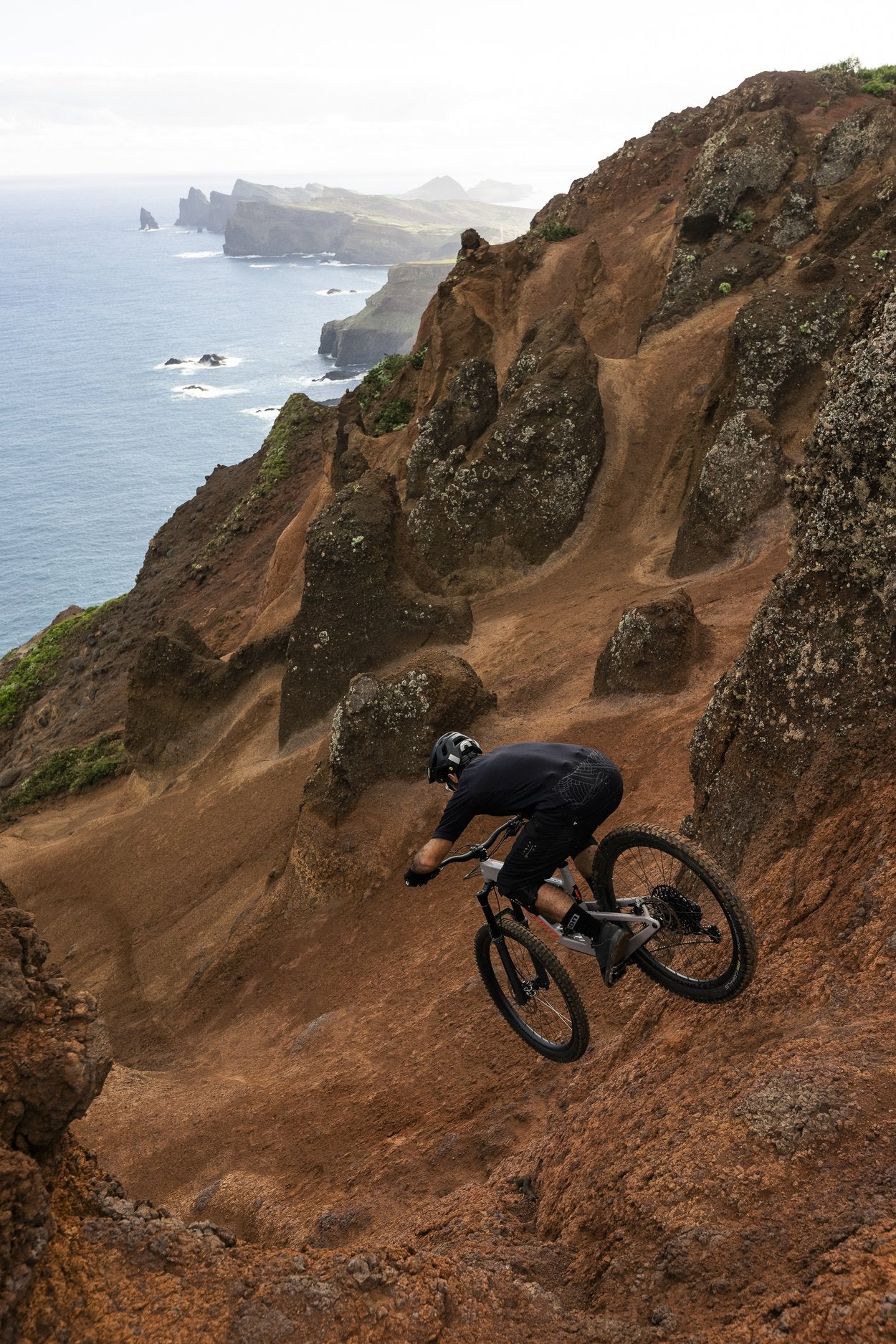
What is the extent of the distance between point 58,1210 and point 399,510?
15139 millimetres

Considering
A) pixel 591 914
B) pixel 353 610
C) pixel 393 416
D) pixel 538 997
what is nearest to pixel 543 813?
pixel 591 914

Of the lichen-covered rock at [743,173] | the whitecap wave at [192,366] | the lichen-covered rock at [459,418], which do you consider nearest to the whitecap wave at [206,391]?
the whitecap wave at [192,366]

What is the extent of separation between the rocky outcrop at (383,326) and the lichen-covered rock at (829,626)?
331ft

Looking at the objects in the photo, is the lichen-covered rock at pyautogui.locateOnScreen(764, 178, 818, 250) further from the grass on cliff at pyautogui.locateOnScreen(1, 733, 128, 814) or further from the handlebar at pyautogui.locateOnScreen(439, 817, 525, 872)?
the handlebar at pyautogui.locateOnScreen(439, 817, 525, 872)

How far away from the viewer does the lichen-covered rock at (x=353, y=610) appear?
17.8 metres

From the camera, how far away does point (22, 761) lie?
90.1 ft

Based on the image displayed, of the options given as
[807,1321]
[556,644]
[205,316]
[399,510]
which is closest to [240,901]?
[556,644]

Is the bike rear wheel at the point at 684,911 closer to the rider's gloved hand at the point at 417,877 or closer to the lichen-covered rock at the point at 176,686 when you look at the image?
the rider's gloved hand at the point at 417,877

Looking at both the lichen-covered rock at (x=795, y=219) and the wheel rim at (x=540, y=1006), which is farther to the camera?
the lichen-covered rock at (x=795, y=219)

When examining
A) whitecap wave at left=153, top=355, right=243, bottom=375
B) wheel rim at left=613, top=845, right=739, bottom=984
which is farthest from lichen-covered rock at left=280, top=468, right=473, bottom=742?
whitecap wave at left=153, top=355, right=243, bottom=375

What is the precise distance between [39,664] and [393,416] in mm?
17390

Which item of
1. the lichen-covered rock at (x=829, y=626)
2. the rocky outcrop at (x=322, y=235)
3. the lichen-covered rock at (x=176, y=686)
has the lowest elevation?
the lichen-covered rock at (x=176, y=686)

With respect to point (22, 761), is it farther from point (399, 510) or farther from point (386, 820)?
point (386, 820)

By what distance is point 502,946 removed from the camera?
22.0ft
